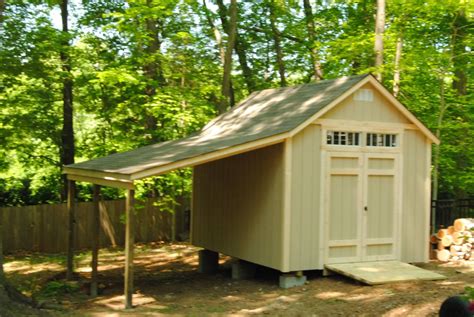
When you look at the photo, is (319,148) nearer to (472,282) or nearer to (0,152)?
(472,282)

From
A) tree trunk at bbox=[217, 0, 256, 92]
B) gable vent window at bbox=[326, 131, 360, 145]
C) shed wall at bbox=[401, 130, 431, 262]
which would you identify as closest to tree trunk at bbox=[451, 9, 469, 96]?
shed wall at bbox=[401, 130, 431, 262]

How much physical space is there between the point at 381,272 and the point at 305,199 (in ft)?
6.28

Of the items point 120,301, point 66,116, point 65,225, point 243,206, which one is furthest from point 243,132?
point 66,116

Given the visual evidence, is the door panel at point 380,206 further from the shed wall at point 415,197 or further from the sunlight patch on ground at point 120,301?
the sunlight patch on ground at point 120,301

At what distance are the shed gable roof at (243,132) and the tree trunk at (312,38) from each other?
7596 millimetres

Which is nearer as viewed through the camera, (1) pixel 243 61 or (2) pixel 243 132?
(2) pixel 243 132

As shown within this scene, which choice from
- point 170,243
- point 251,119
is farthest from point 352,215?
point 170,243

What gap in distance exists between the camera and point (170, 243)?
61.7 ft

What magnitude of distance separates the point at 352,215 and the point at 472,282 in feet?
7.93

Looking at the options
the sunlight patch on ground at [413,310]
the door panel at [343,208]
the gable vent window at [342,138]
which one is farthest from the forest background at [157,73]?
the sunlight patch on ground at [413,310]

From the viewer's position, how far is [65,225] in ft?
56.2

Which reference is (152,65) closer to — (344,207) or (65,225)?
(65,225)

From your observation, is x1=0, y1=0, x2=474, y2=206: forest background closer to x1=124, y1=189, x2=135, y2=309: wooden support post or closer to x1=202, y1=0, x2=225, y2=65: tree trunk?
x1=202, y1=0, x2=225, y2=65: tree trunk

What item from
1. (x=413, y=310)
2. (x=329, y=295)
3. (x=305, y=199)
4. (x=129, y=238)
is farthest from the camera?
(x=305, y=199)
